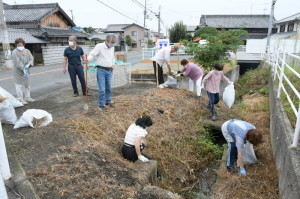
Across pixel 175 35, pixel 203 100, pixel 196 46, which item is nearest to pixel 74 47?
pixel 203 100

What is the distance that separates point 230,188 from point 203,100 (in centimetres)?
441

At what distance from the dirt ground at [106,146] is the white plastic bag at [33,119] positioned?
0.12m

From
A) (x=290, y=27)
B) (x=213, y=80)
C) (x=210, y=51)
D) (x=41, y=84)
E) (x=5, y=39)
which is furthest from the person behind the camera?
(x=290, y=27)

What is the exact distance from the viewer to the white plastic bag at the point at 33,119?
411 cm

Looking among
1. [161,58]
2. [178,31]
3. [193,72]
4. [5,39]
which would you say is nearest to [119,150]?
[193,72]

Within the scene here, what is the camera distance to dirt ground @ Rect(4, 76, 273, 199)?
2.85 metres

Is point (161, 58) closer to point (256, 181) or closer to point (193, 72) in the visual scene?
point (193, 72)

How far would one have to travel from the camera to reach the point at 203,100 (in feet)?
25.1

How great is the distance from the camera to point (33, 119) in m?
4.18

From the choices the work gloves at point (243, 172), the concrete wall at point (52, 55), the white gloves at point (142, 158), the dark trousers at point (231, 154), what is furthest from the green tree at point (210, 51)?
the concrete wall at point (52, 55)

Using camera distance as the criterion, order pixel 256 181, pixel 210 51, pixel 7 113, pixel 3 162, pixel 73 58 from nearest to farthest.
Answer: pixel 3 162 → pixel 256 181 → pixel 7 113 → pixel 73 58 → pixel 210 51

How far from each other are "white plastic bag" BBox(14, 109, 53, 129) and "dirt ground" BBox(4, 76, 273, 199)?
0.38 ft

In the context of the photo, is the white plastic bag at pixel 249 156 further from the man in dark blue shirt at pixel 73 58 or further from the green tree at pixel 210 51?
the green tree at pixel 210 51

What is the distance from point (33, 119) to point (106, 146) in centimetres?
153
